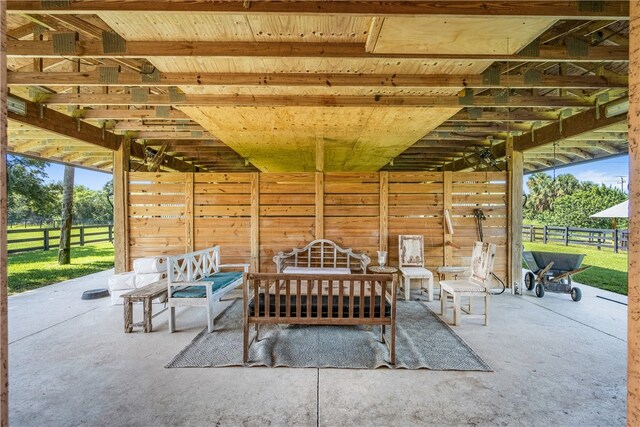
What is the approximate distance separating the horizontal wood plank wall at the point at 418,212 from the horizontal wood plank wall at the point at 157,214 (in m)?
3.96

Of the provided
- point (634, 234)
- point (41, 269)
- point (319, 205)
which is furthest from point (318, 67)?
point (41, 269)

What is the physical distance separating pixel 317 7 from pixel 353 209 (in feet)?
11.9

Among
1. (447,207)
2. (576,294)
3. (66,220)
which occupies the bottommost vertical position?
(576,294)

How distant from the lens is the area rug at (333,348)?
107 inches

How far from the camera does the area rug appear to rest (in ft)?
8.94

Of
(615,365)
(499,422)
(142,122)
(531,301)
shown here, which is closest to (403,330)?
(499,422)

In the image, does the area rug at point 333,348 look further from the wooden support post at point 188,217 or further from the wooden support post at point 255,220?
the wooden support post at point 188,217

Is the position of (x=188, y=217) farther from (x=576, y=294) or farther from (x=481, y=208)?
(x=576, y=294)

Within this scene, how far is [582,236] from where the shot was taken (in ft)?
39.0

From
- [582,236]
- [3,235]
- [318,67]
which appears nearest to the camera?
[3,235]

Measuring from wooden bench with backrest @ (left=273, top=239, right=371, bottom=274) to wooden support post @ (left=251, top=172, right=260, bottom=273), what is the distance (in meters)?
0.50

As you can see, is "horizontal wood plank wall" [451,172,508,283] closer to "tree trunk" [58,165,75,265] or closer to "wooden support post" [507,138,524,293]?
"wooden support post" [507,138,524,293]

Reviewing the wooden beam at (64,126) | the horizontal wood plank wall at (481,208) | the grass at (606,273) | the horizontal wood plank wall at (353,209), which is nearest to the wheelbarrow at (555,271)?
the horizontal wood plank wall at (481,208)

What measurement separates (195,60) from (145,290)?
9.51ft
